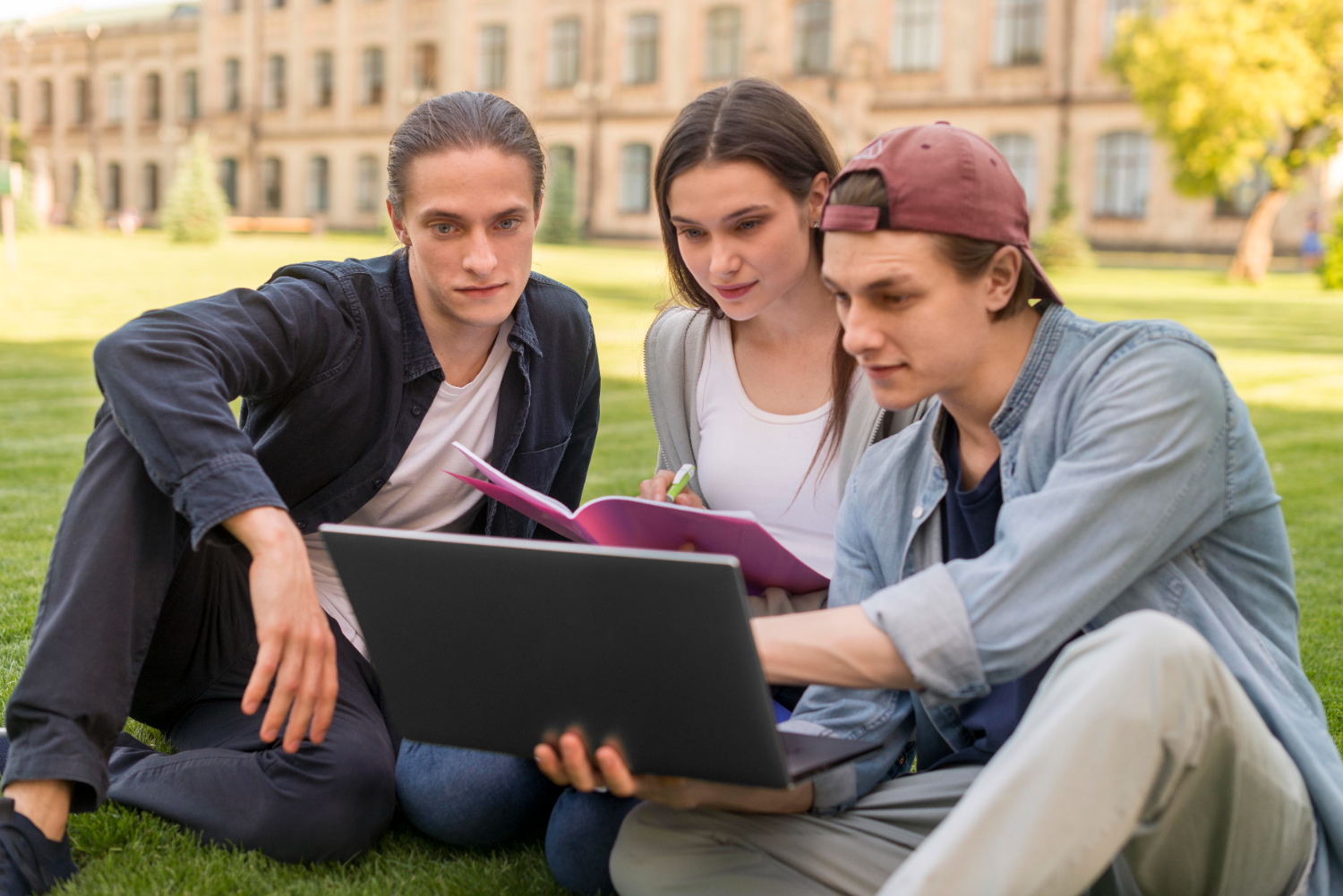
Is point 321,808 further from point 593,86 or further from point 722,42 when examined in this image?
point 593,86

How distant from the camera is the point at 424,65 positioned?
3722 cm

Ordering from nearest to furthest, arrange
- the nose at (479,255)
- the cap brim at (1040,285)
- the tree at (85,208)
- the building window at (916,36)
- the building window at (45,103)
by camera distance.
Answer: the cap brim at (1040,285) < the nose at (479,255) < the building window at (916,36) < the tree at (85,208) < the building window at (45,103)

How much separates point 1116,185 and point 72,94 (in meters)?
39.6

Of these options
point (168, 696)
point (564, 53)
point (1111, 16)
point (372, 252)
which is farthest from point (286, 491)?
point (564, 53)

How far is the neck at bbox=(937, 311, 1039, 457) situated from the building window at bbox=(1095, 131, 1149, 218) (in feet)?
93.3

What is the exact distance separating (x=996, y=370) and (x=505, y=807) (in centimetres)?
124

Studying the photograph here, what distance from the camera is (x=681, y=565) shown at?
1472 millimetres

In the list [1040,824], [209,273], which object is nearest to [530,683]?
[1040,824]

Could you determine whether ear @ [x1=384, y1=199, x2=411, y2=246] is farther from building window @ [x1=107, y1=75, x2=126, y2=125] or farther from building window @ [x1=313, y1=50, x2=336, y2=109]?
building window @ [x1=107, y1=75, x2=126, y2=125]

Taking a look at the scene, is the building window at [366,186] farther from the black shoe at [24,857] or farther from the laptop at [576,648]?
the laptop at [576,648]

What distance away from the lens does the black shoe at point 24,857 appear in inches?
76.9

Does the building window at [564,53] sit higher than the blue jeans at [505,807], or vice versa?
the building window at [564,53]

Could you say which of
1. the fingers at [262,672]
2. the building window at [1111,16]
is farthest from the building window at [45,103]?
the fingers at [262,672]

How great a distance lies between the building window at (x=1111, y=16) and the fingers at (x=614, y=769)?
28.7 m
